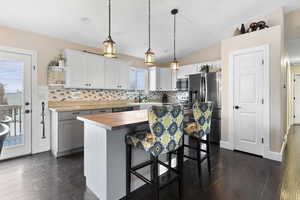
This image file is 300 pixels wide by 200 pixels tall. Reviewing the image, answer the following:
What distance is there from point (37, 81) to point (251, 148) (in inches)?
181

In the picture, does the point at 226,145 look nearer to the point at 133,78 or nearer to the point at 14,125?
the point at 133,78

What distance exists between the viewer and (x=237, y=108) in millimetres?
3383

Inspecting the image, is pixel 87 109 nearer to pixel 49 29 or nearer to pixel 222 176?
pixel 49 29

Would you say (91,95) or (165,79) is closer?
(91,95)

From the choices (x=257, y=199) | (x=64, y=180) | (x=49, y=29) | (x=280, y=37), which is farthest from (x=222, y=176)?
(x=49, y=29)

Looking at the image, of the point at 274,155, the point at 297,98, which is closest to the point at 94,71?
the point at 274,155

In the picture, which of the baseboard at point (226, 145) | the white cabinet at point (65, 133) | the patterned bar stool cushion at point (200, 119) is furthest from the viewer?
the baseboard at point (226, 145)

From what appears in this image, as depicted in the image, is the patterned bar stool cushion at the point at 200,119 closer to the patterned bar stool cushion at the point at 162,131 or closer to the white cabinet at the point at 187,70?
the patterned bar stool cushion at the point at 162,131

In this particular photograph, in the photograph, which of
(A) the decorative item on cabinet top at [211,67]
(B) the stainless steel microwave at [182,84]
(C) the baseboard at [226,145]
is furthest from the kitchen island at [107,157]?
(B) the stainless steel microwave at [182,84]

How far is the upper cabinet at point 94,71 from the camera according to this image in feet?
11.2

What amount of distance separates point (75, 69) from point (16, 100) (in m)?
1.23

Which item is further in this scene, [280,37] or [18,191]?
[280,37]

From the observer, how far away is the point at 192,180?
2203 mm

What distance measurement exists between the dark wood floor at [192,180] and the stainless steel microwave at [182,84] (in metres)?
2.55
